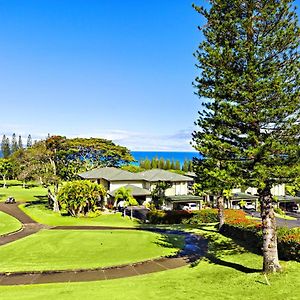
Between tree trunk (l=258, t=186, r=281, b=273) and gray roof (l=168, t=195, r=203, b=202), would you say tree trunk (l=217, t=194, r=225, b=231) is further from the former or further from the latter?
gray roof (l=168, t=195, r=203, b=202)

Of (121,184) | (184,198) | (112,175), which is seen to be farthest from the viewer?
(112,175)

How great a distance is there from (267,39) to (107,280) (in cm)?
1201

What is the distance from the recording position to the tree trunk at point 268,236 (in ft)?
45.5

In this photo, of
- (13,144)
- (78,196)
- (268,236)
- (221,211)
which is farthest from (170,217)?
(13,144)

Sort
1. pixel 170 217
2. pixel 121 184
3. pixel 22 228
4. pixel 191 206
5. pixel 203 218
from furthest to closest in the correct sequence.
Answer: pixel 191 206 → pixel 121 184 → pixel 170 217 → pixel 203 218 → pixel 22 228

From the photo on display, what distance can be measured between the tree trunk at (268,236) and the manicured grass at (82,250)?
594 cm

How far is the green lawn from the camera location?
11.3 m

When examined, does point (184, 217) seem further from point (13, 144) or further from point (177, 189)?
point (13, 144)

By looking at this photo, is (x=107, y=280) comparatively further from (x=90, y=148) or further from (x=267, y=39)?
(x=90, y=148)

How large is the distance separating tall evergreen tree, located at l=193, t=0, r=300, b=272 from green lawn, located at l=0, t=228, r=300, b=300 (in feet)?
3.94

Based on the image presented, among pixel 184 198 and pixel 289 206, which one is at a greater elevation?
pixel 184 198

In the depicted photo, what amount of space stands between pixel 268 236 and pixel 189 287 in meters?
4.17

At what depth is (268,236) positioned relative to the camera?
46.4 ft

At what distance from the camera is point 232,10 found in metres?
14.8
